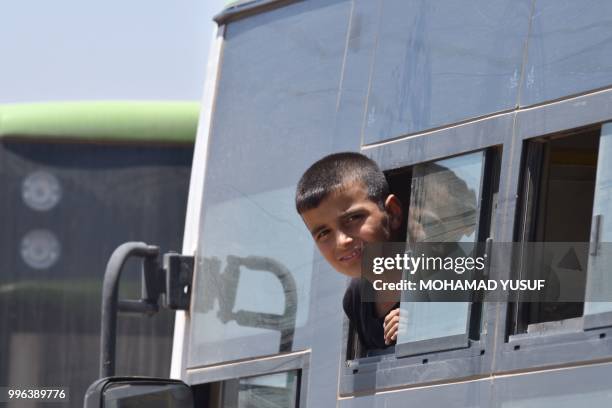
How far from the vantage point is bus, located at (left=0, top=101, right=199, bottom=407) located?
33.4 ft

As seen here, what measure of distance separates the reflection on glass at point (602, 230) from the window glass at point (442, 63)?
32 centimetres

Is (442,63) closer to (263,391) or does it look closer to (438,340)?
(438,340)

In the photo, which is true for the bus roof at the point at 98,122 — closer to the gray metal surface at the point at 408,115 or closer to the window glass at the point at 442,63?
the gray metal surface at the point at 408,115

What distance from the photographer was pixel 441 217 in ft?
10.2

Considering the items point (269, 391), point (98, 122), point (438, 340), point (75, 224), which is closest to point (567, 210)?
point (438, 340)

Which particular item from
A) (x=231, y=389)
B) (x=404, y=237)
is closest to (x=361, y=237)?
(x=404, y=237)

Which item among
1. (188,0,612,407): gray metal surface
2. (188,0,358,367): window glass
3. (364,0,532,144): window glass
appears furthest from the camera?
(188,0,358,367): window glass

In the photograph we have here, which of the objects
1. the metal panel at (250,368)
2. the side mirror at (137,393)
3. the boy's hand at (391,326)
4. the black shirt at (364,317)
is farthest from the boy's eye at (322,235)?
the side mirror at (137,393)

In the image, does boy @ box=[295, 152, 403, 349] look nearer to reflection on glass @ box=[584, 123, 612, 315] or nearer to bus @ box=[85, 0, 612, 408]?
bus @ box=[85, 0, 612, 408]

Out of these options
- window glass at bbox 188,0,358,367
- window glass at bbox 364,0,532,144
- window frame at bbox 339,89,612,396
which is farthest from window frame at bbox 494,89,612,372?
window glass at bbox 188,0,358,367

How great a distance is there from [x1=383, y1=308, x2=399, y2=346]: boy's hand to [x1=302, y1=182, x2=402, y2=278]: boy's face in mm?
120

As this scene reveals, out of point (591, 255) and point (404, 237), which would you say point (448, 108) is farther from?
point (591, 255)

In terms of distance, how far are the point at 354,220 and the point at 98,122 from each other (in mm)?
7864

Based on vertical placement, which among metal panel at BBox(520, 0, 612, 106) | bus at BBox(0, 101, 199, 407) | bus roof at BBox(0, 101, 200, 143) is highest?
bus roof at BBox(0, 101, 200, 143)
